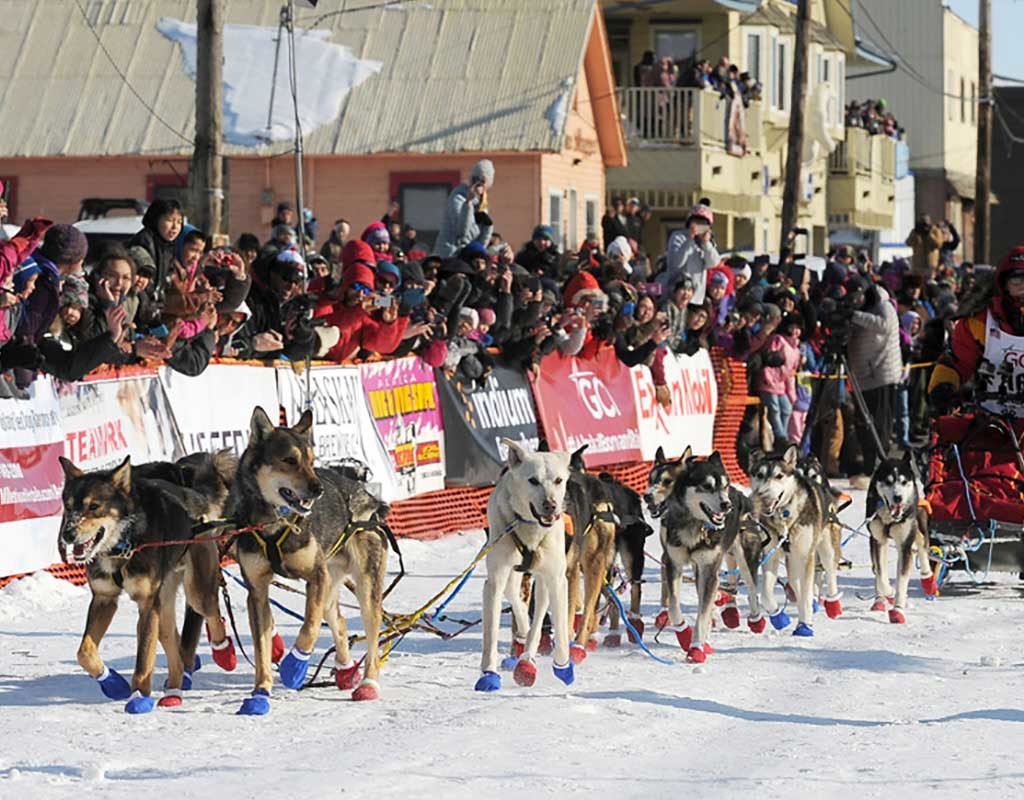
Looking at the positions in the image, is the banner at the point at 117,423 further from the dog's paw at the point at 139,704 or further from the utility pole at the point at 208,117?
the utility pole at the point at 208,117

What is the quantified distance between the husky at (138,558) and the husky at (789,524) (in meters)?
3.21

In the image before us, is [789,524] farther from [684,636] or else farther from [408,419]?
[408,419]

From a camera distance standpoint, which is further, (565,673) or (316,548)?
(565,673)

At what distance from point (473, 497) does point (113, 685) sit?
7123mm

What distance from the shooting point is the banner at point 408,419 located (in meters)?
13.2

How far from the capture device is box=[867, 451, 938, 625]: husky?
35.0 ft

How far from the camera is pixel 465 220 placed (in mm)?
16969

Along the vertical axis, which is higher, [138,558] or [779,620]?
[138,558]

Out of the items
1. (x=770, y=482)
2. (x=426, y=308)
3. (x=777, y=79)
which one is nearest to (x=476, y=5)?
(x=777, y=79)

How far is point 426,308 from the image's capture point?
13625mm

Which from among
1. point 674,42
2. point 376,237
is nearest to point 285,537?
point 376,237

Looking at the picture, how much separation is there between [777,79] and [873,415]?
20.3 metres

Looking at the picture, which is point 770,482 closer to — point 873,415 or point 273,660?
point 273,660

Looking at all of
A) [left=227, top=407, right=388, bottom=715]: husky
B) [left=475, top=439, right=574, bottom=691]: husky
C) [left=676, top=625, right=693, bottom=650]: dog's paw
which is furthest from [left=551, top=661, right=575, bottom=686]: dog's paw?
[left=676, top=625, right=693, bottom=650]: dog's paw
